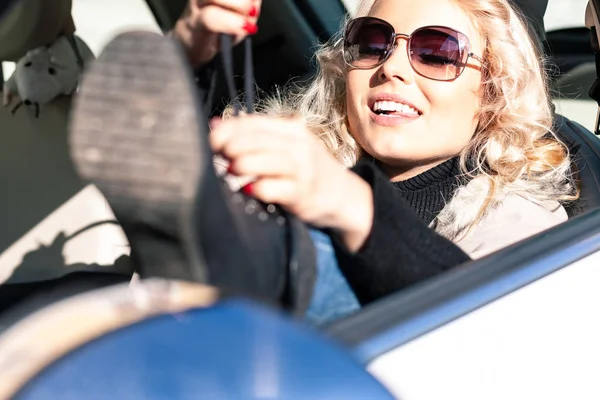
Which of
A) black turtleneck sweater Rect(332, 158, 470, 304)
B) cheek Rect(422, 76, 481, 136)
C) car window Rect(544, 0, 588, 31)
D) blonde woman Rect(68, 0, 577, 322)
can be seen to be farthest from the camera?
car window Rect(544, 0, 588, 31)

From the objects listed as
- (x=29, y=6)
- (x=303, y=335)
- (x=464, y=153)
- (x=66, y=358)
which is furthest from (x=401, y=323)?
(x=29, y=6)

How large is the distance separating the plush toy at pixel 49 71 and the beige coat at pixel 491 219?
0.87 meters

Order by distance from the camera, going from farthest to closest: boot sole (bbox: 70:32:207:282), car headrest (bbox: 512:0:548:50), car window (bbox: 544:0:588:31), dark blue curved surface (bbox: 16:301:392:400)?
1. car window (bbox: 544:0:588:31)
2. car headrest (bbox: 512:0:548:50)
3. boot sole (bbox: 70:32:207:282)
4. dark blue curved surface (bbox: 16:301:392:400)

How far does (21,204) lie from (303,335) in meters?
1.40

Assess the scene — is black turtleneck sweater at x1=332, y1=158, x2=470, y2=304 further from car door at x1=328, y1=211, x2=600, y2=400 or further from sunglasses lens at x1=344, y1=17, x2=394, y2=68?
sunglasses lens at x1=344, y1=17, x2=394, y2=68

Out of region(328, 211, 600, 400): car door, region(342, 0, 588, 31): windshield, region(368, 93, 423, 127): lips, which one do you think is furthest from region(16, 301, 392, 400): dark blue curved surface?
region(342, 0, 588, 31): windshield

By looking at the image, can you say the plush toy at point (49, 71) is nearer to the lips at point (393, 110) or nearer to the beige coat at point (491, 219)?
the lips at point (393, 110)

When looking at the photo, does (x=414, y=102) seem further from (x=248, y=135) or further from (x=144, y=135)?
(x=144, y=135)

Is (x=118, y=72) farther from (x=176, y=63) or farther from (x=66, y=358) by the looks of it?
(x=66, y=358)

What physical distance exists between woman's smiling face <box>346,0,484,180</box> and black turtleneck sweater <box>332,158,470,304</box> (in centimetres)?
57

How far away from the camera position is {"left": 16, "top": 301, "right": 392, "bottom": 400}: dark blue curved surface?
A: 0.56 metres

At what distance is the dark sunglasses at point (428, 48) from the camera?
60.6 inches

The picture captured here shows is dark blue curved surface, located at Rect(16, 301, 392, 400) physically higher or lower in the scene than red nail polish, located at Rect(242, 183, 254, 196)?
higher

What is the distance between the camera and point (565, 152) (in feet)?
5.20
